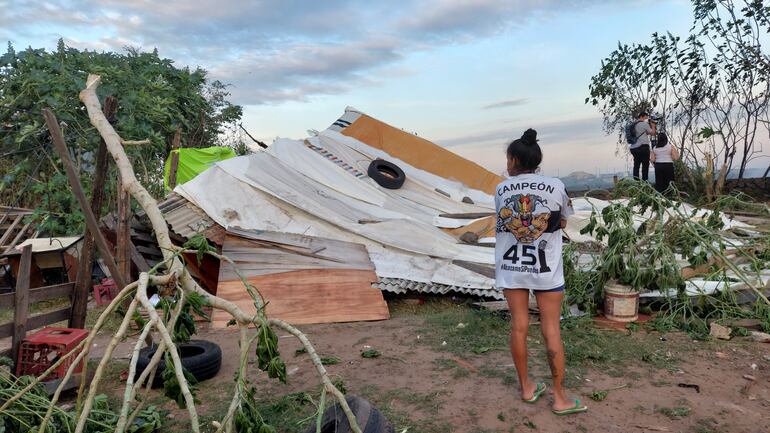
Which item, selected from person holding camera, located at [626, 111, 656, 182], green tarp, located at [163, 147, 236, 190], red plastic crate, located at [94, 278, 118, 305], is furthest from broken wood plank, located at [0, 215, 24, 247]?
person holding camera, located at [626, 111, 656, 182]

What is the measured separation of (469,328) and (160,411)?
2.85 m

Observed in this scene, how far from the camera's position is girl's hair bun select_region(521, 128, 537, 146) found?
3.27 meters

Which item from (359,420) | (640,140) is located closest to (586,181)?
(640,140)

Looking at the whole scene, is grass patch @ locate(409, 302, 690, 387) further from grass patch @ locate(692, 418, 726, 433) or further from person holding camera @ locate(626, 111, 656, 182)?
person holding camera @ locate(626, 111, 656, 182)

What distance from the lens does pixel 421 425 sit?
331 centimetres

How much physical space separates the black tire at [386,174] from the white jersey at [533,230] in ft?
21.8

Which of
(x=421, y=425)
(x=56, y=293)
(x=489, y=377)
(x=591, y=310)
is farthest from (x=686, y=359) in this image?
(x=56, y=293)

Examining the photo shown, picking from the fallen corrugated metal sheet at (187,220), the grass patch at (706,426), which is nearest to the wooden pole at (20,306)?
the fallen corrugated metal sheet at (187,220)

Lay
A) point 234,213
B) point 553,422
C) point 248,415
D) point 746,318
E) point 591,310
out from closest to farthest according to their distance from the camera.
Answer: point 248,415, point 553,422, point 746,318, point 591,310, point 234,213

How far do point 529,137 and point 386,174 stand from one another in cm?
718

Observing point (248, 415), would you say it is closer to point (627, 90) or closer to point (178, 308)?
point (178, 308)

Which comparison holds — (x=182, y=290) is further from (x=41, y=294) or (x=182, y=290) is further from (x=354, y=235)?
(x=354, y=235)

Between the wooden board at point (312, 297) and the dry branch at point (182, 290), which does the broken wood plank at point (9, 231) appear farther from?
the dry branch at point (182, 290)

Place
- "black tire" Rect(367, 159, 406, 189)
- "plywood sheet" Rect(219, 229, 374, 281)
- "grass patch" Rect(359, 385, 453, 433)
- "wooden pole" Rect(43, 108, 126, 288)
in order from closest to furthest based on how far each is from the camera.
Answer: "grass patch" Rect(359, 385, 453, 433), "wooden pole" Rect(43, 108, 126, 288), "plywood sheet" Rect(219, 229, 374, 281), "black tire" Rect(367, 159, 406, 189)
